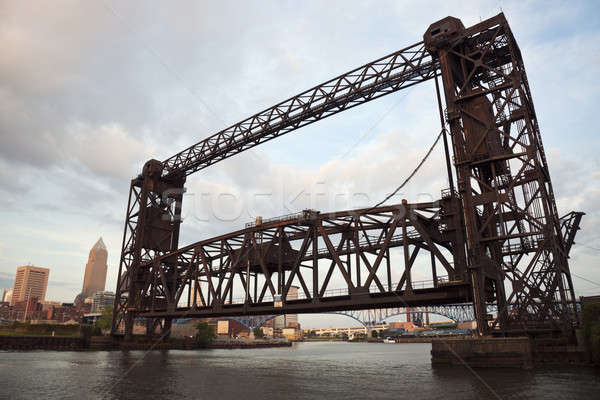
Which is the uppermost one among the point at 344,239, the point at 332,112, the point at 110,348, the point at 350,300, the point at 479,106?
the point at 332,112

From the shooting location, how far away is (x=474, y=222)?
95.7 feet

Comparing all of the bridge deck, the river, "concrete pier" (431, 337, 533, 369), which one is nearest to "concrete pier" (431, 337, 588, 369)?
"concrete pier" (431, 337, 533, 369)

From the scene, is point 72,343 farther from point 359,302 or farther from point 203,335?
point 359,302

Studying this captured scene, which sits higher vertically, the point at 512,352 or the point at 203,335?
the point at 512,352

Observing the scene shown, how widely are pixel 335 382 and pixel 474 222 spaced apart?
1471cm

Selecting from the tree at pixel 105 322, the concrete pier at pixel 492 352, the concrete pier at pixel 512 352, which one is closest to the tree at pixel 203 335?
the tree at pixel 105 322

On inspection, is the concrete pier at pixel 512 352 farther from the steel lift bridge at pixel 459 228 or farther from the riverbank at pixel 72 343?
the riverbank at pixel 72 343

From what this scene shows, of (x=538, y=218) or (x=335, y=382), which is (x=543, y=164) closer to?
(x=538, y=218)

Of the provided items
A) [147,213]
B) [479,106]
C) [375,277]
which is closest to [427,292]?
[375,277]

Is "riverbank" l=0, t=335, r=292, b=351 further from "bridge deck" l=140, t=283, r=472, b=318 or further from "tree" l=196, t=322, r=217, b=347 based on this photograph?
"tree" l=196, t=322, r=217, b=347

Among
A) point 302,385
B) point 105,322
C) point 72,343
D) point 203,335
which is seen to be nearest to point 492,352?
point 302,385

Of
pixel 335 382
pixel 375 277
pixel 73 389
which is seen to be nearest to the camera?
pixel 73 389

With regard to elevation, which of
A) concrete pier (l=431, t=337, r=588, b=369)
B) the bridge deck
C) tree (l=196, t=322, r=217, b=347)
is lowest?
tree (l=196, t=322, r=217, b=347)

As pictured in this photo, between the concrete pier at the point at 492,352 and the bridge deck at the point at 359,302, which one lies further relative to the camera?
the bridge deck at the point at 359,302
